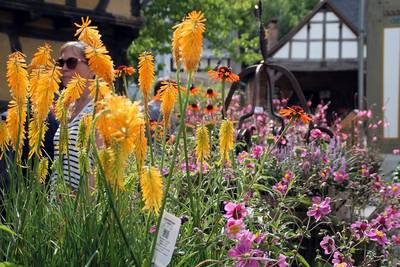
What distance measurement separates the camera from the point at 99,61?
1.88m

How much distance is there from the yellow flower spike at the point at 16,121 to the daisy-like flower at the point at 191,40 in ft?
1.52

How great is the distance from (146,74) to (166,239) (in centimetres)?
48

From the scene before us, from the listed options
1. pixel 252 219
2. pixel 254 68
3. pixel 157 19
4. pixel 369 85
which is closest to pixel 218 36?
pixel 157 19

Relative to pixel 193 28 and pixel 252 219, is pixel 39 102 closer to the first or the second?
pixel 193 28

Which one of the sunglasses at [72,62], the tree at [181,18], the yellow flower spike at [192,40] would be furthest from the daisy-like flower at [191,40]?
the tree at [181,18]

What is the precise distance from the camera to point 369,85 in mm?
14344

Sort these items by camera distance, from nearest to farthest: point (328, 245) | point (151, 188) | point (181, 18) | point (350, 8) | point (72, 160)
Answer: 1. point (151, 188)
2. point (328, 245)
3. point (72, 160)
4. point (181, 18)
5. point (350, 8)

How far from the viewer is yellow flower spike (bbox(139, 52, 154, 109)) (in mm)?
2090

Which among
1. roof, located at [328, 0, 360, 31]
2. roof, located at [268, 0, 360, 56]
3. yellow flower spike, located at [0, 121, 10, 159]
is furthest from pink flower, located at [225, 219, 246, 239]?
roof, located at [328, 0, 360, 31]

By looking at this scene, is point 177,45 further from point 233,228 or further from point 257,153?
point 257,153

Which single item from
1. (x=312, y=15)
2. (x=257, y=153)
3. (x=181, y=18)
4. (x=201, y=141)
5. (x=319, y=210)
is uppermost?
(x=312, y=15)

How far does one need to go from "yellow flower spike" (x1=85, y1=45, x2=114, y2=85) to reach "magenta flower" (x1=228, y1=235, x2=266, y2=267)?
0.51m

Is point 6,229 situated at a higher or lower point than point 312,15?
lower

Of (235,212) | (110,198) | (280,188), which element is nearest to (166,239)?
(110,198)
